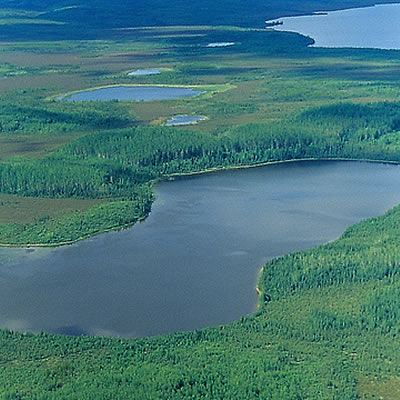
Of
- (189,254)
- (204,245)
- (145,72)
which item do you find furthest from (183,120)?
(189,254)

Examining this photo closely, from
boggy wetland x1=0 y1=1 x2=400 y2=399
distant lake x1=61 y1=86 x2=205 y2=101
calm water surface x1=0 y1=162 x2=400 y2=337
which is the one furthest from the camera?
distant lake x1=61 y1=86 x2=205 y2=101

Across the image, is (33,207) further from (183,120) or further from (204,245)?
(183,120)

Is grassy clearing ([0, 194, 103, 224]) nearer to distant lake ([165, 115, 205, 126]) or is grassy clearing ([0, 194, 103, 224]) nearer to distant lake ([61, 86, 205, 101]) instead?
distant lake ([165, 115, 205, 126])

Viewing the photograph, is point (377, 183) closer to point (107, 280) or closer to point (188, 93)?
point (107, 280)

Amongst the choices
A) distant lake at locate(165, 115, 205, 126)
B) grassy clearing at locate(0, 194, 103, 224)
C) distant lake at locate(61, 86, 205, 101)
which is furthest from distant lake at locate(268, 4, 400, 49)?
grassy clearing at locate(0, 194, 103, 224)

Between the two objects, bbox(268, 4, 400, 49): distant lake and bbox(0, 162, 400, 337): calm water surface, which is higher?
bbox(268, 4, 400, 49): distant lake

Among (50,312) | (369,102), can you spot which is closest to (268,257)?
(50,312)

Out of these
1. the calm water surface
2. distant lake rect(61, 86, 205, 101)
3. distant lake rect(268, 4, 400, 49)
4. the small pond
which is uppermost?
distant lake rect(268, 4, 400, 49)
